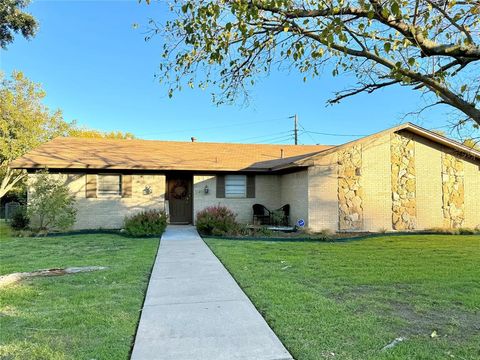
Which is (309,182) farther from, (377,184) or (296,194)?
(377,184)

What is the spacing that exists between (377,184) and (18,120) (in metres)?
22.8

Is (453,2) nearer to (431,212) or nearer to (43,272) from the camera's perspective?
(43,272)

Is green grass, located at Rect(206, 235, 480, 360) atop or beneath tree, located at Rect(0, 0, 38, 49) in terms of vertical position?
beneath

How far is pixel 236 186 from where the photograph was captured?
17500mm

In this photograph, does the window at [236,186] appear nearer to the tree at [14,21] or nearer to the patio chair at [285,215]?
the patio chair at [285,215]

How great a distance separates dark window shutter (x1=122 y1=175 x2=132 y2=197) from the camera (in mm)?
16281

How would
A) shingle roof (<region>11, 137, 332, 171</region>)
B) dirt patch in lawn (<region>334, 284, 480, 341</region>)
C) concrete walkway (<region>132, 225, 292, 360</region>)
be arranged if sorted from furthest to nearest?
shingle roof (<region>11, 137, 332, 171</region>)
dirt patch in lawn (<region>334, 284, 480, 341</region>)
concrete walkway (<region>132, 225, 292, 360</region>)

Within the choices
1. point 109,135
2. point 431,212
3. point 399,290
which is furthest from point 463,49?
point 109,135

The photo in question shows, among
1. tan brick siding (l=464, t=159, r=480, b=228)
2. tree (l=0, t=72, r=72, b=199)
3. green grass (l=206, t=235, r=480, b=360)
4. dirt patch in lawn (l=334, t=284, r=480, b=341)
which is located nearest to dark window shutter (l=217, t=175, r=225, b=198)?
green grass (l=206, t=235, r=480, b=360)

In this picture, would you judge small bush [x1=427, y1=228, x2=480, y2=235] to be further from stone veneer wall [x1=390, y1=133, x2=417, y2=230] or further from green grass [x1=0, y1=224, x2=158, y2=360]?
green grass [x1=0, y1=224, x2=158, y2=360]

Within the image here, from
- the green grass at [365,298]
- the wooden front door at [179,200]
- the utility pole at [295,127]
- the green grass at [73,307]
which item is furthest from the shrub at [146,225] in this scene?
the utility pole at [295,127]

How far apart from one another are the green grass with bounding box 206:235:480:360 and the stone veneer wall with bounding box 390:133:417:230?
5.27 m

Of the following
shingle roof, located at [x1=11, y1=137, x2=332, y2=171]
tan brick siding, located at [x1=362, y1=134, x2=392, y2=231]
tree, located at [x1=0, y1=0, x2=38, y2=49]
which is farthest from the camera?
shingle roof, located at [x1=11, y1=137, x2=332, y2=171]

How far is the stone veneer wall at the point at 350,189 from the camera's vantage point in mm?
14930
